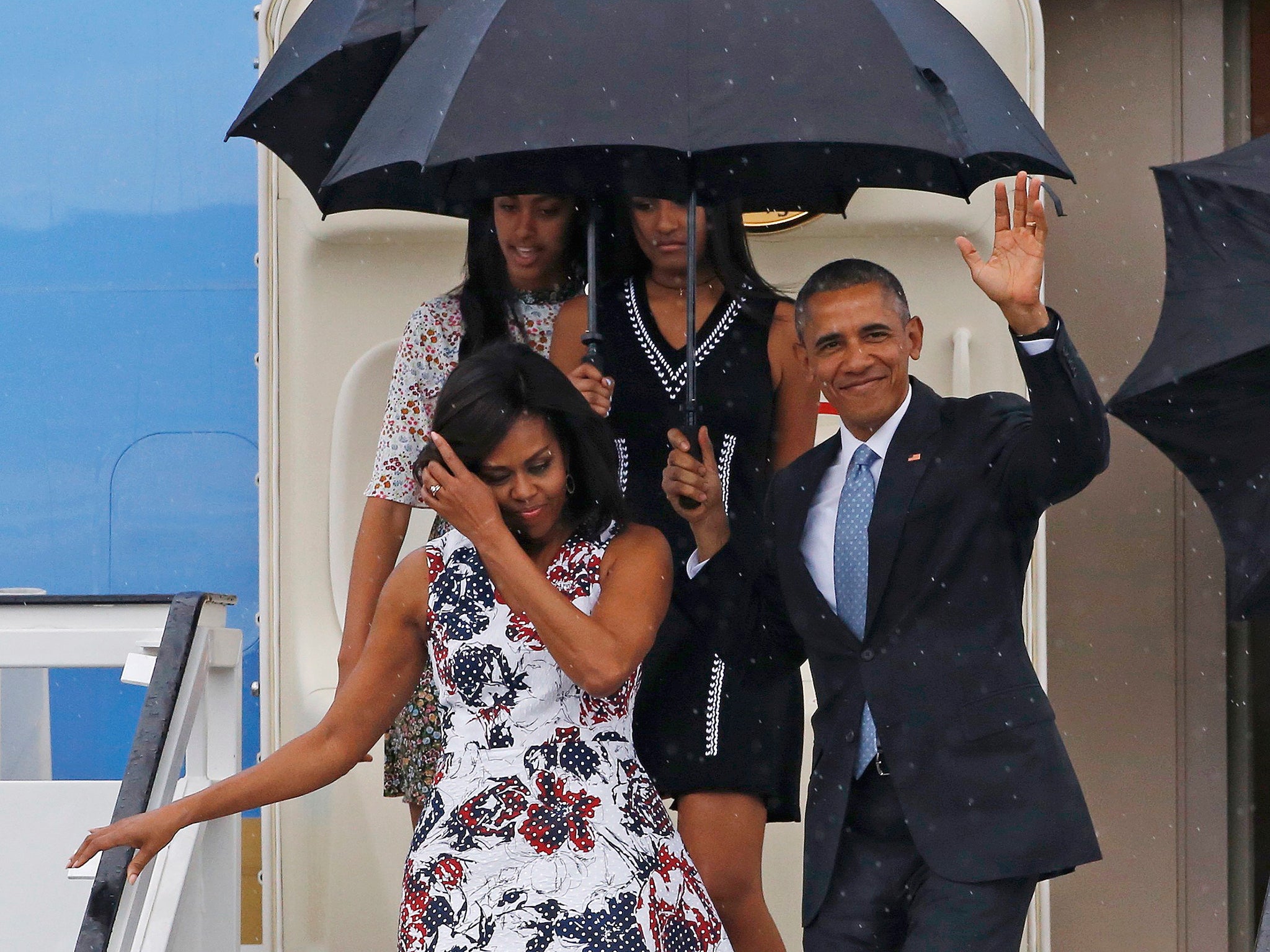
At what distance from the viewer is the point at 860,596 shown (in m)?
2.64

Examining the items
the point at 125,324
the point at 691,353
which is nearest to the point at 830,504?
the point at 691,353

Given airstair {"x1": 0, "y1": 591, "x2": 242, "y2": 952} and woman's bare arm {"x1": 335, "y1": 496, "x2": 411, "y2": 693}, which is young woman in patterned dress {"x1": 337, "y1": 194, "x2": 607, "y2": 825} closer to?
woman's bare arm {"x1": 335, "y1": 496, "x2": 411, "y2": 693}

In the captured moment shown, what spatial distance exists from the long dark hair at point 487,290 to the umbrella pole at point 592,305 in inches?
9.8

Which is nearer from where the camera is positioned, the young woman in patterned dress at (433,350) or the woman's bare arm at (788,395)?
the woman's bare arm at (788,395)

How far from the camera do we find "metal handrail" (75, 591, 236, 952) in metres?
2.56

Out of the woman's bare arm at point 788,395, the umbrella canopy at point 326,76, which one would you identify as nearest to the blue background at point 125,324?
the umbrella canopy at point 326,76

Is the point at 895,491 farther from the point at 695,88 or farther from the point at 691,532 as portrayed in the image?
the point at 695,88

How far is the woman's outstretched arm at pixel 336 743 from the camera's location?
246 cm

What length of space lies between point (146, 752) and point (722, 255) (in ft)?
4.52

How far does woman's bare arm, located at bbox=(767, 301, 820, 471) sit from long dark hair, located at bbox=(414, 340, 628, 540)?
42cm

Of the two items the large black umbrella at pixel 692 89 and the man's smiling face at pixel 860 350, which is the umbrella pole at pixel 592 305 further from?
the man's smiling face at pixel 860 350

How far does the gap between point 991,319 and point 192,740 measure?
2203 millimetres

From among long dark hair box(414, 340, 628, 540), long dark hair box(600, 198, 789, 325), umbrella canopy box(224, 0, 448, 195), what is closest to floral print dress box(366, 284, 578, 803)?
long dark hair box(600, 198, 789, 325)

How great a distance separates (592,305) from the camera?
2896mm
